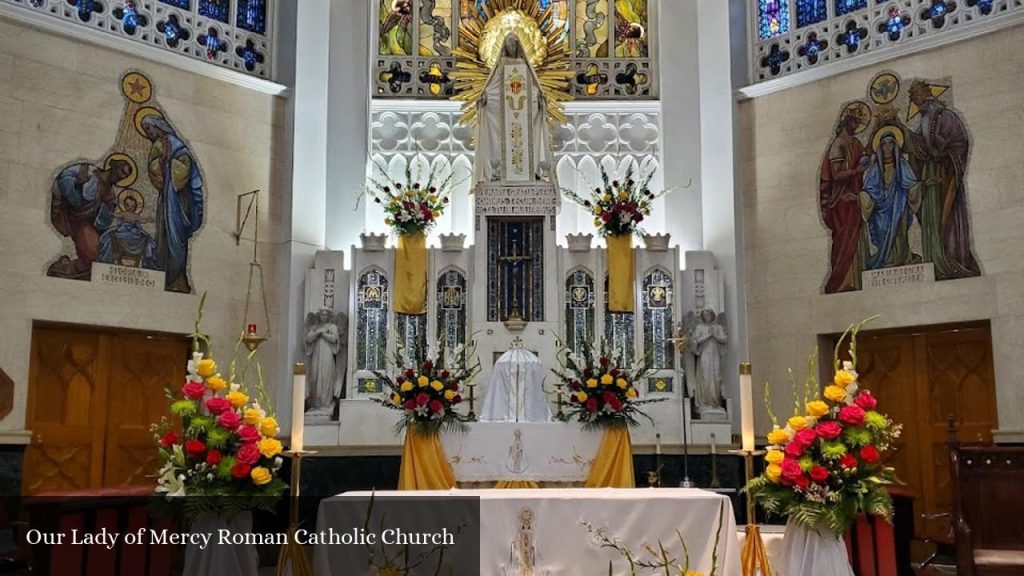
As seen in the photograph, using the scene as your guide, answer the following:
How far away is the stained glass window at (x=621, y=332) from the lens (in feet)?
45.7

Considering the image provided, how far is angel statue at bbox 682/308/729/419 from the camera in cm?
1380

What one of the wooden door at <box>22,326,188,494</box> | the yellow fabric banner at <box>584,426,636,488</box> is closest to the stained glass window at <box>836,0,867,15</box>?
the yellow fabric banner at <box>584,426,636,488</box>

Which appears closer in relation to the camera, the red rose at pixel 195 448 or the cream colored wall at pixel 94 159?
the red rose at pixel 195 448

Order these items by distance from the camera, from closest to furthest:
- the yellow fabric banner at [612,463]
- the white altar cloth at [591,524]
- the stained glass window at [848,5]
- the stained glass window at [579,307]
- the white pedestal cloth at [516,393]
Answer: the white altar cloth at [591,524]
the yellow fabric banner at [612,463]
the white pedestal cloth at [516,393]
the stained glass window at [579,307]
the stained glass window at [848,5]

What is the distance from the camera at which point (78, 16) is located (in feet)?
43.6

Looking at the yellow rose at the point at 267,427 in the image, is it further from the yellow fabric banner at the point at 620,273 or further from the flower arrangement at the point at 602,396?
the yellow fabric banner at the point at 620,273

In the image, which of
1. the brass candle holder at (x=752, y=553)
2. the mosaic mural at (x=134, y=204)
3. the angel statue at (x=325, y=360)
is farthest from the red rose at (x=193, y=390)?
the angel statue at (x=325, y=360)

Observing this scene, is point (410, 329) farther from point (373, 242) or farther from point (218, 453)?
point (218, 453)

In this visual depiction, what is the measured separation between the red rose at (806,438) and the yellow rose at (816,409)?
10cm

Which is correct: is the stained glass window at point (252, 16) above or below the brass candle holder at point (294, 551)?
above

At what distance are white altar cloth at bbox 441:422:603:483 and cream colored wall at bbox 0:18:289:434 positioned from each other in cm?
487

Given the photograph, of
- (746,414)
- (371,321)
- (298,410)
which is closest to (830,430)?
(746,414)

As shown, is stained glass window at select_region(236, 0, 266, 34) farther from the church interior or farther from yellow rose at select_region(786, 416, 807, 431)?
yellow rose at select_region(786, 416, 807, 431)

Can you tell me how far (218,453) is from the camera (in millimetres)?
6305
